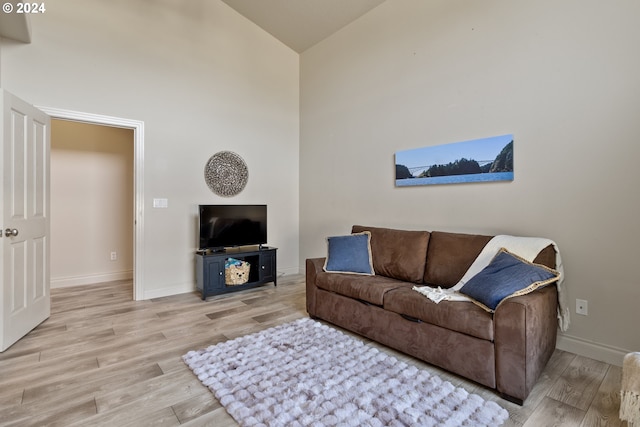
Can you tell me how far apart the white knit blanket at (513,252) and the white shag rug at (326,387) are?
1.73 ft

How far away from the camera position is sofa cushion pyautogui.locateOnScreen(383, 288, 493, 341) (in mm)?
1900

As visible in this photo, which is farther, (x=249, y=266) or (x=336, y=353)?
(x=249, y=266)

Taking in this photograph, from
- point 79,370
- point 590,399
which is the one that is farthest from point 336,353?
point 79,370

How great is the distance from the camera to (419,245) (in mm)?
2906

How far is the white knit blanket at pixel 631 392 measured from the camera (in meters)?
1.36

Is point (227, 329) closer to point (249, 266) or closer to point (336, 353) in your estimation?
point (336, 353)

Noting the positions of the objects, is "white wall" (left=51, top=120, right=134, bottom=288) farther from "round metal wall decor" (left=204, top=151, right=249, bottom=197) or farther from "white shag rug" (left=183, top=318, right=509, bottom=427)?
"white shag rug" (left=183, top=318, right=509, bottom=427)

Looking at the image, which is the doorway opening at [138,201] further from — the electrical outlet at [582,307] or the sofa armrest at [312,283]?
the electrical outlet at [582,307]

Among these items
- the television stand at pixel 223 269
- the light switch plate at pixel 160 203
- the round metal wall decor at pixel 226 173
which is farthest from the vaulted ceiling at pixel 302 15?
the television stand at pixel 223 269

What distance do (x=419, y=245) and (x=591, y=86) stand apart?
1725mm


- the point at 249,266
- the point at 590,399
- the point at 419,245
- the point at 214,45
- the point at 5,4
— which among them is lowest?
the point at 590,399

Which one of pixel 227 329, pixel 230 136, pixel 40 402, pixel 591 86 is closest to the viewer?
pixel 40 402

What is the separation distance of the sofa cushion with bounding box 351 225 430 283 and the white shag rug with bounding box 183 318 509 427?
761mm

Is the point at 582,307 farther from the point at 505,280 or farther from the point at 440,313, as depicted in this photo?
the point at 440,313
